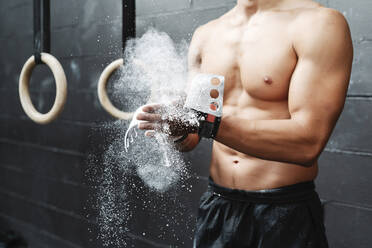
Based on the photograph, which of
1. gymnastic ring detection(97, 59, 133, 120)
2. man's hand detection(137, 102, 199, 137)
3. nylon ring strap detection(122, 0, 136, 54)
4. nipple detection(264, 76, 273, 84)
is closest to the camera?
man's hand detection(137, 102, 199, 137)

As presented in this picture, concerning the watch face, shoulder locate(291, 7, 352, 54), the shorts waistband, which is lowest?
the shorts waistband

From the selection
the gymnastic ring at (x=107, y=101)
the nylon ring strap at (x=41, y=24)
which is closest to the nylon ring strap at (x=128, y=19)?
the gymnastic ring at (x=107, y=101)

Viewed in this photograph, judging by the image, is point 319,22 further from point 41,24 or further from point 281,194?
point 41,24

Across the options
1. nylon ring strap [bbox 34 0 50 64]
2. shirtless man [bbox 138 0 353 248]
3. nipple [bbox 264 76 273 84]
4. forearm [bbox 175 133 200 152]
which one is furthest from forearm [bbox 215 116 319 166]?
nylon ring strap [bbox 34 0 50 64]

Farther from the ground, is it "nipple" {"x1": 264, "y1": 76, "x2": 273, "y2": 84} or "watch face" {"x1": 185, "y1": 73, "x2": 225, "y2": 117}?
"nipple" {"x1": 264, "y1": 76, "x2": 273, "y2": 84}

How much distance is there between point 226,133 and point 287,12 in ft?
1.04

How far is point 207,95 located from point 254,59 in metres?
0.18

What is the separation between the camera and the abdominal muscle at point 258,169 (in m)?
0.83

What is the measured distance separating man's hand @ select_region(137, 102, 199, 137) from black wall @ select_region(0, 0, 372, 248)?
564mm

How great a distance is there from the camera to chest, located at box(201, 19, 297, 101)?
790 millimetres

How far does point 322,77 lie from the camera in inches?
28.4

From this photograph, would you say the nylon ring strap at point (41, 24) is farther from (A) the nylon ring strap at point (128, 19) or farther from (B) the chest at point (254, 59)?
(B) the chest at point (254, 59)

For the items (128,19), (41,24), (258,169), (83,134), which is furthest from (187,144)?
(83,134)

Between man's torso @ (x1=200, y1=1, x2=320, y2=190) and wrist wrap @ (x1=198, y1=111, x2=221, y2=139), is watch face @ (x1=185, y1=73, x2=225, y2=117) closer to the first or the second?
wrist wrap @ (x1=198, y1=111, x2=221, y2=139)
